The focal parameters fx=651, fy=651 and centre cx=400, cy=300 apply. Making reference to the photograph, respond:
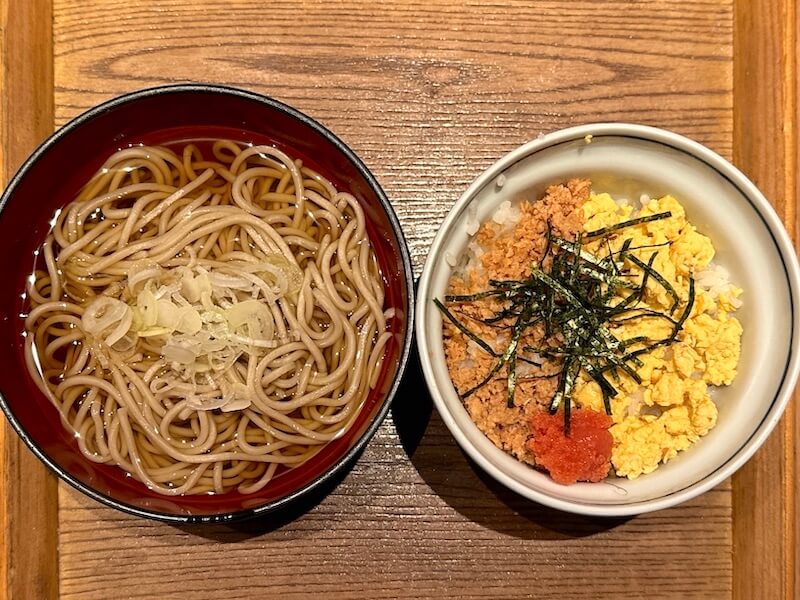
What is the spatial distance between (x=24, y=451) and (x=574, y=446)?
1301 millimetres

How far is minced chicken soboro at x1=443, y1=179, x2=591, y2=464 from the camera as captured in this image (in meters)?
1.50

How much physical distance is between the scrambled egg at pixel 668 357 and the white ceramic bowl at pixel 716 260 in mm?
37

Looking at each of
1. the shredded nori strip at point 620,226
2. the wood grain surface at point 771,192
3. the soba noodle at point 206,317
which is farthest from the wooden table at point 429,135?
the shredded nori strip at point 620,226

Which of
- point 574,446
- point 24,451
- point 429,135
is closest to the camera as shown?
point 574,446

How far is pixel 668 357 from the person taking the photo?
1521mm

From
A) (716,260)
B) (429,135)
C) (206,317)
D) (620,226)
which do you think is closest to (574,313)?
(620,226)

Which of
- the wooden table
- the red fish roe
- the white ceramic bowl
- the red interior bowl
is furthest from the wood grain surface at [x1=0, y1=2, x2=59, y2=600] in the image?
the red fish roe

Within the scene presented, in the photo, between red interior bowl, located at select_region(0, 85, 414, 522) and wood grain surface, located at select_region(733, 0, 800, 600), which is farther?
wood grain surface, located at select_region(733, 0, 800, 600)

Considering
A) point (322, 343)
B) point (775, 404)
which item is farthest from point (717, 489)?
point (322, 343)

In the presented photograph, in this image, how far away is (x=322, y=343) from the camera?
5.20 feet

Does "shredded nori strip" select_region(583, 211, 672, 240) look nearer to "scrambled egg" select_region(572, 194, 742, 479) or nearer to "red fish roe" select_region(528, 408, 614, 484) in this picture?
"scrambled egg" select_region(572, 194, 742, 479)

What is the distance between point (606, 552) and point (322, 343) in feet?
3.07

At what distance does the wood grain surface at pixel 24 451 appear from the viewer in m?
1.53

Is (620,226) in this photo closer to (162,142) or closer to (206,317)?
(206,317)
